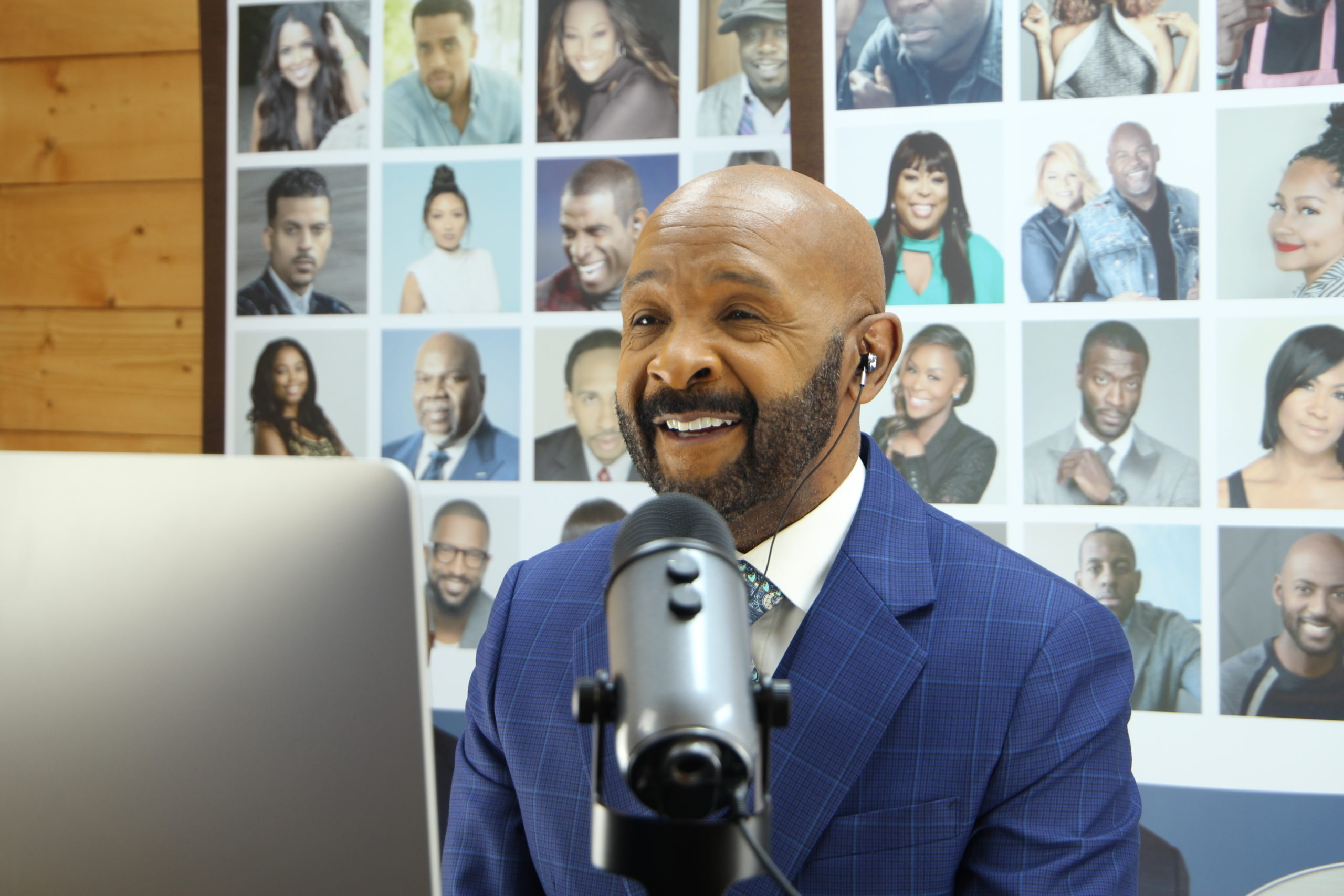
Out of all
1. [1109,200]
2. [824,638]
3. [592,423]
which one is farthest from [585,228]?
[824,638]

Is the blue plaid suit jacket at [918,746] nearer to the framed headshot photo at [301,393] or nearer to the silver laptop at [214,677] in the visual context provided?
the silver laptop at [214,677]

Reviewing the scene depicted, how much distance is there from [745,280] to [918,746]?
1.50 ft

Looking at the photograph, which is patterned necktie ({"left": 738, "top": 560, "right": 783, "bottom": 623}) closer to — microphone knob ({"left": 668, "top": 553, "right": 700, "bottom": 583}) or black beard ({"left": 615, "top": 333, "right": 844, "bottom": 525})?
black beard ({"left": 615, "top": 333, "right": 844, "bottom": 525})

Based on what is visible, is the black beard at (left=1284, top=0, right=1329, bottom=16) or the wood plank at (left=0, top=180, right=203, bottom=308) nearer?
the black beard at (left=1284, top=0, right=1329, bottom=16)

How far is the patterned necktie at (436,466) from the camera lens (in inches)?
64.8

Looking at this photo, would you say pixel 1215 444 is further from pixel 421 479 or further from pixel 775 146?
pixel 421 479

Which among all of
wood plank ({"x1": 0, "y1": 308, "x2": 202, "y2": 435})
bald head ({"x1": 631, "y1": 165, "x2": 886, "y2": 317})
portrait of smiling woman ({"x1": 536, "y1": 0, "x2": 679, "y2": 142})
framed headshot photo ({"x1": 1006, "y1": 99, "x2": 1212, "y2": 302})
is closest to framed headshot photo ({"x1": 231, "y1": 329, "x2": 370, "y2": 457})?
wood plank ({"x1": 0, "y1": 308, "x2": 202, "y2": 435})

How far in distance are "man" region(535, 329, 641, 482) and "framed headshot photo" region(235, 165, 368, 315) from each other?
14.5 inches

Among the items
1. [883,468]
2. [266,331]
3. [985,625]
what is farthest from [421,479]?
[985,625]

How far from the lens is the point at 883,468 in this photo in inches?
42.8

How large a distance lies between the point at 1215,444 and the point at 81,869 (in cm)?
136

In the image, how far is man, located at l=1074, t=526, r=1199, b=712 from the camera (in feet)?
4.60

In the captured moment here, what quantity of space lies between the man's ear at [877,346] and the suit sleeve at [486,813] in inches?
18.0

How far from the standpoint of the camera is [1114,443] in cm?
142
